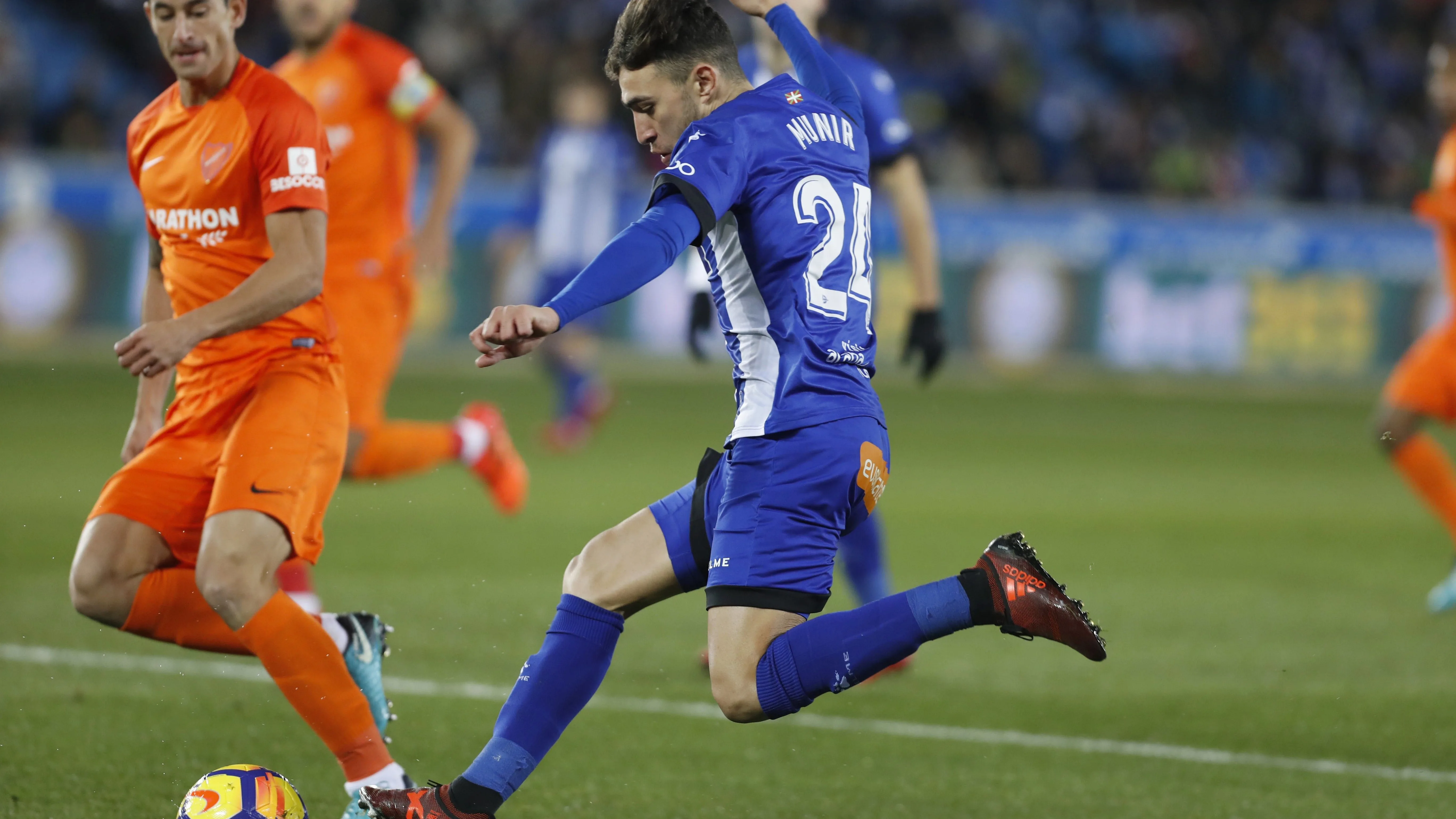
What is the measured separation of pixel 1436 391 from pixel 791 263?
5041mm

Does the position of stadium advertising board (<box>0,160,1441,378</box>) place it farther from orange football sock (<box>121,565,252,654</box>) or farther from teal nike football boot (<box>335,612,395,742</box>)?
orange football sock (<box>121,565,252,654</box>)

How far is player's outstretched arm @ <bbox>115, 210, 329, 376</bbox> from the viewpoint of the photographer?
3725mm

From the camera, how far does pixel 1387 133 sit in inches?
814

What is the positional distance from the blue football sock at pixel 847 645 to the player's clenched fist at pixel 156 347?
58.5 inches

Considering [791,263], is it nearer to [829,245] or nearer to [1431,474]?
[829,245]

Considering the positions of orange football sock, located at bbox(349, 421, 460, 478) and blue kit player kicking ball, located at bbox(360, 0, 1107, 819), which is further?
orange football sock, located at bbox(349, 421, 460, 478)

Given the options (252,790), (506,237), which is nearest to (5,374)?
(506,237)

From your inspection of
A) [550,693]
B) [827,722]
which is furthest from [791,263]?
[827,722]

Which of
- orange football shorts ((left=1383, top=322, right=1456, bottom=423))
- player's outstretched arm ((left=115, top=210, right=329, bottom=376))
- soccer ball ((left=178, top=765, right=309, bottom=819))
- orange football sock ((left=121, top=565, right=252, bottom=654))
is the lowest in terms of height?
soccer ball ((left=178, top=765, right=309, bottom=819))

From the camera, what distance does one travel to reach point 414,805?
362cm

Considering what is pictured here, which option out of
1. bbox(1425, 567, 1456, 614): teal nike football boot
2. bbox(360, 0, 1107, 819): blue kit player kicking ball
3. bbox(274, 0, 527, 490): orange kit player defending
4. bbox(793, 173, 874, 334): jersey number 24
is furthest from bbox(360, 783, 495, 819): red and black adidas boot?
bbox(1425, 567, 1456, 614): teal nike football boot

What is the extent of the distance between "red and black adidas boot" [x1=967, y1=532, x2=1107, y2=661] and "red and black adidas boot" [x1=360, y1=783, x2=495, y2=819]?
1.21m

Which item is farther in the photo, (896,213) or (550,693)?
(896,213)

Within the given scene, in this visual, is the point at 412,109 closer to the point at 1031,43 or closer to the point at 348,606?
the point at 348,606
